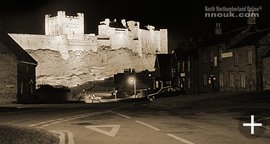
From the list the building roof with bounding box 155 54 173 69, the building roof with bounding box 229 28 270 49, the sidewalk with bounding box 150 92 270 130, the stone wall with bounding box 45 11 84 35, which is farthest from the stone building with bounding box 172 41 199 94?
the stone wall with bounding box 45 11 84 35

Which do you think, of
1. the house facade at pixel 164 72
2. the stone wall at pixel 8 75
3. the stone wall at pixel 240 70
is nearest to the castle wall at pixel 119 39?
the house facade at pixel 164 72

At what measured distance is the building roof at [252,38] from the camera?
4386cm

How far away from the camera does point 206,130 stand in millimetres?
14555

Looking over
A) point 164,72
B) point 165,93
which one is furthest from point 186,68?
point 165,93

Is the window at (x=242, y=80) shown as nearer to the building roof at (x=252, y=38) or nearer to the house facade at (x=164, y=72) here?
the building roof at (x=252, y=38)

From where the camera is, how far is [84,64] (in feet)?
447

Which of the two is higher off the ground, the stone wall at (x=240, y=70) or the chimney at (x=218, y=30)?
the chimney at (x=218, y=30)

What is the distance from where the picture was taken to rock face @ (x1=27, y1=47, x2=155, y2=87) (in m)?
126

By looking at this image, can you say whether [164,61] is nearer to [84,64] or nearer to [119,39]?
[119,39]

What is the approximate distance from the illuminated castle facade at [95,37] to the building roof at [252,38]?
3314 inches

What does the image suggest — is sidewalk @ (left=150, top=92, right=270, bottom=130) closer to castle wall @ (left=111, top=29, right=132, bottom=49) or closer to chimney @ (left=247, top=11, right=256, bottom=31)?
chimney @ (left=247, top=11, right=256, bottom=31)

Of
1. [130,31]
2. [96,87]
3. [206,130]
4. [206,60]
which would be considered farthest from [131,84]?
[206,130]

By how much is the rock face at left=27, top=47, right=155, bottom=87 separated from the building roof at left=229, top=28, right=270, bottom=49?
78068 mm

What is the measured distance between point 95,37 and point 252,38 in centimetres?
9254
